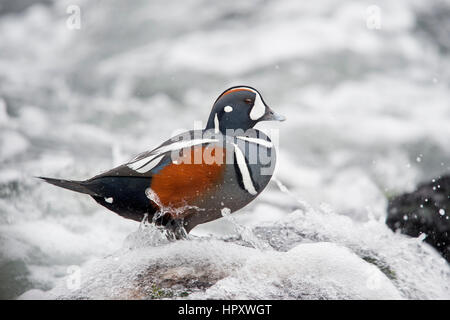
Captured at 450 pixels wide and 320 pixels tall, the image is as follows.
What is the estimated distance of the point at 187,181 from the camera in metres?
1.87

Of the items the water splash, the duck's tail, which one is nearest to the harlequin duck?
the duck's tail

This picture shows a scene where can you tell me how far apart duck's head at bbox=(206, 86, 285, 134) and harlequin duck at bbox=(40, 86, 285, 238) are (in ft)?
0.16

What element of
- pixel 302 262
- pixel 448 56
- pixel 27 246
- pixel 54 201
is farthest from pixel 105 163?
pixel 448 56

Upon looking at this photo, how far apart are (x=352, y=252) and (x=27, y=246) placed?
1916 mm

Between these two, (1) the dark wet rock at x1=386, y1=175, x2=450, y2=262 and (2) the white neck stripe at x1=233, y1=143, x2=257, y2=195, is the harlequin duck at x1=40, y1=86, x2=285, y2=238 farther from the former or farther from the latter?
(1) the dark wet rock at x1=386, y1=175, x2=450, y2=262

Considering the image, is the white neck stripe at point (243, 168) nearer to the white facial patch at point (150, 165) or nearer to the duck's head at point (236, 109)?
the duck's head at point (236, 109)

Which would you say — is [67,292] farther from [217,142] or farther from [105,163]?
[105,163]

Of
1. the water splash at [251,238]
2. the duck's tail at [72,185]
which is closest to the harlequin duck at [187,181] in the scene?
the duck's tail at [72,185]

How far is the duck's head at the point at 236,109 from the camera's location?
2.00m

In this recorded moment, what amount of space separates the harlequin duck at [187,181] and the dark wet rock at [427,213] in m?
1.27

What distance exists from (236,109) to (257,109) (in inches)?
3.4

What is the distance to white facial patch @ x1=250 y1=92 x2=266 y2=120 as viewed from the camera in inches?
79.4

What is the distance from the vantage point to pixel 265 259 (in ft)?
6.11
